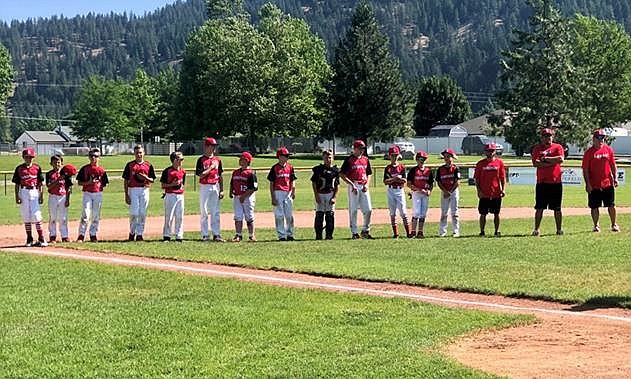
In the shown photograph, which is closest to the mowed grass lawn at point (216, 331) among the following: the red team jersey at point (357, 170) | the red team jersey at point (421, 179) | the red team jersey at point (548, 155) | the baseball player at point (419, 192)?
the red team jersey at point (357, 170)

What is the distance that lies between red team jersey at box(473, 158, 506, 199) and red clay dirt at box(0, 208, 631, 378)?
5837 mm

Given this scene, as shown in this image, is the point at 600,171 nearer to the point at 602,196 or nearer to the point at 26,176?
the point at 602,196

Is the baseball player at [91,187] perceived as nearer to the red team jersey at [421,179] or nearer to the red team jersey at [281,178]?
the red team jersey at [281,178]

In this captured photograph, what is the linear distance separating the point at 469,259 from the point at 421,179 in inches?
167

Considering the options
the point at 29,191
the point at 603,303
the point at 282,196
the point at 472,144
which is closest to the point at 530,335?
the point at 603,303

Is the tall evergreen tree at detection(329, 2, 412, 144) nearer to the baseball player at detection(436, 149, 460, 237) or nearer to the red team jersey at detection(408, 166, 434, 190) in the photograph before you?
the red team jersey at detection(408, 166, 434, 190)

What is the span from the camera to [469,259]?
11.7 metres

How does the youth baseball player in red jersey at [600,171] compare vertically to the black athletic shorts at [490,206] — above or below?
above

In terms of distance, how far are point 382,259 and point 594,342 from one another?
5.43m

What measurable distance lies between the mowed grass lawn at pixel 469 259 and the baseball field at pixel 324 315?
3 centimetres

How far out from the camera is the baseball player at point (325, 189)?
50.5ft

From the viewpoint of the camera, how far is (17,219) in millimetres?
21594

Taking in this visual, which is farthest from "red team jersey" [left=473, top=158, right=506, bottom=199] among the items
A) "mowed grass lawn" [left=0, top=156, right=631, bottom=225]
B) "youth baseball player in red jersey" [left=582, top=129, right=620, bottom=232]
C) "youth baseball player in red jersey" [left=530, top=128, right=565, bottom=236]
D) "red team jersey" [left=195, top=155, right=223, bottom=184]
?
"mowed grass lawn" [left=0, top=156, right=631, bottom=225]

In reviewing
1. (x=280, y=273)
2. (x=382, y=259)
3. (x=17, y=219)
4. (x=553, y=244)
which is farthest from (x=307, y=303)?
(x=17, y=219)
